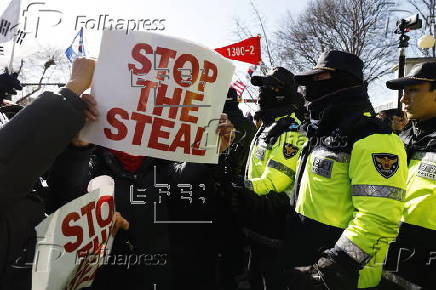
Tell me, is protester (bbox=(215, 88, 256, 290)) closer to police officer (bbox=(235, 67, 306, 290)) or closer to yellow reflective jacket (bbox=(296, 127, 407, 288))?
police officer (bbox=(235, 67, 306, 290))

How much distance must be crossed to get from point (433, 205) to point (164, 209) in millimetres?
1633

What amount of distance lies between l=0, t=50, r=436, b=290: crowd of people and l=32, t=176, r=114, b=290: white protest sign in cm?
4

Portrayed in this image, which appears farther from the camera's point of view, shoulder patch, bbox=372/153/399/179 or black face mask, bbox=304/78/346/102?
black face mask, bbox=304/78/346/102

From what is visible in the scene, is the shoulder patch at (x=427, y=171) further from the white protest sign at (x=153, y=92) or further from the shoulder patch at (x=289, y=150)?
the white protest sign at (x=153, y=92)

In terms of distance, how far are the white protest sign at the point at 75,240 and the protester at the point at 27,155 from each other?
0.06 metres

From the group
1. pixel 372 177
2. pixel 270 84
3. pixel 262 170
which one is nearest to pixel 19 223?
pixel 372 177

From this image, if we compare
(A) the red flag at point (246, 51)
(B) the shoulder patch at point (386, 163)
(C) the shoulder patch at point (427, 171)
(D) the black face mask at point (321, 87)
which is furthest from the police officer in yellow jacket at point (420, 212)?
(A) the red flag at point (246, 51)

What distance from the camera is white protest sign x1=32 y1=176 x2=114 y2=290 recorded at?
118 cm

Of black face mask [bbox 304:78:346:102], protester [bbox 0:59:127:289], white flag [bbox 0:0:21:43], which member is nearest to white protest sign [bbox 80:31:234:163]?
protester [bbox 0:59:127:289]

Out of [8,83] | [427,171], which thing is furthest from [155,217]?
[8,83]

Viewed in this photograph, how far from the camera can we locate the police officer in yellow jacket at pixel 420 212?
2270mm

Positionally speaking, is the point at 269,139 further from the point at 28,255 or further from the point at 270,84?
the point at 28,255

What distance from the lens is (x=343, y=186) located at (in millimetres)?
1981

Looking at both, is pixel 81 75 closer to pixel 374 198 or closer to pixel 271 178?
pixel 374 198
